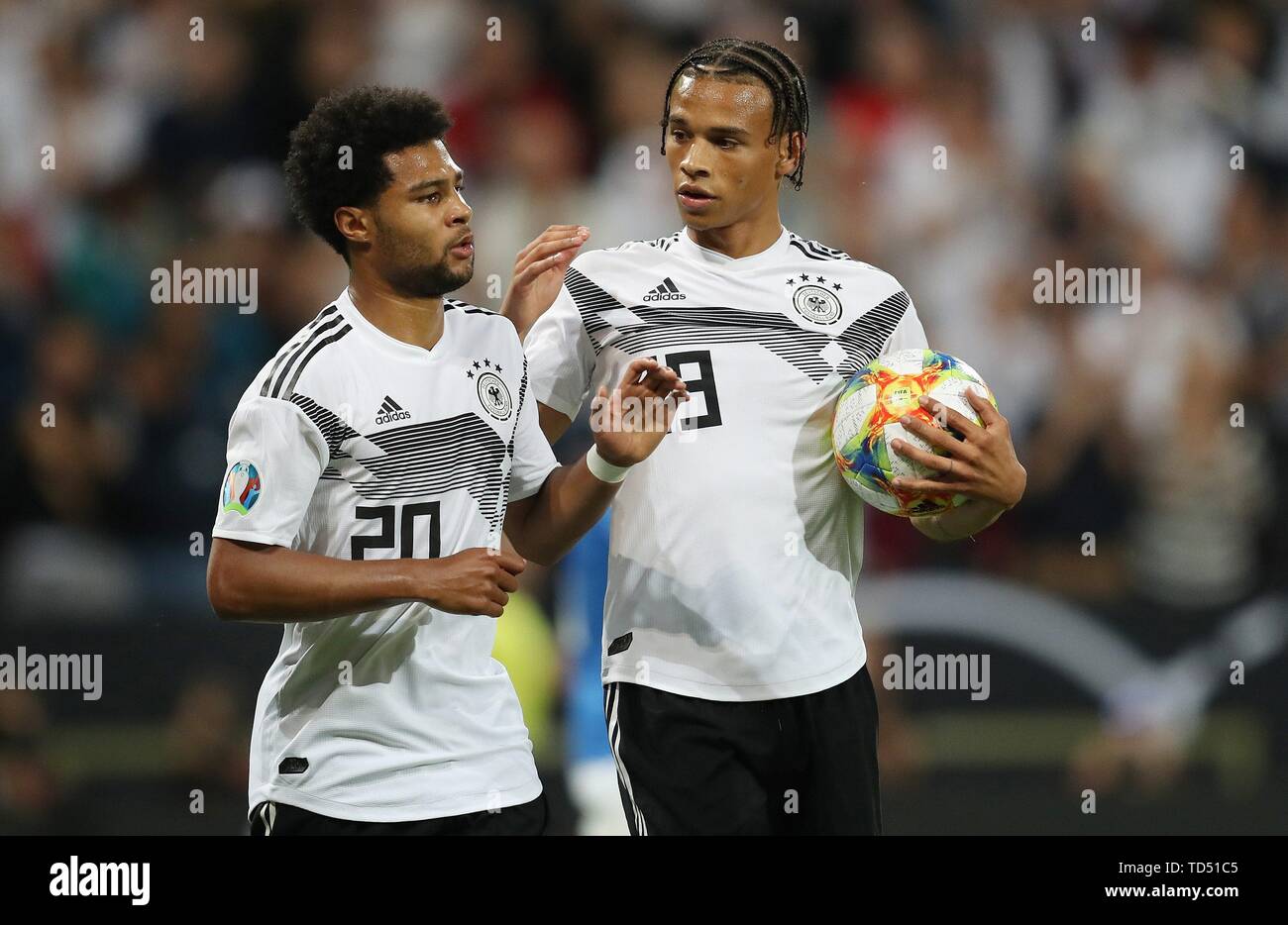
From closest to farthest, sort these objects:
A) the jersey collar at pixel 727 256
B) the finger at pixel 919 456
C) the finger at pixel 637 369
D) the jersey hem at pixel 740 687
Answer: the finger at pixel 637 369
the finger at pixel 919 456
the jersey hem at pixel 740 687
the jersey collar at pixel 727 256

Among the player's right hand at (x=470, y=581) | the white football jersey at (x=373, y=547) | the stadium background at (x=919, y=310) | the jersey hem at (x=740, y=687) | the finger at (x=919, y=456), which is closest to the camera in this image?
the player's right hand at (x=470, y=581)

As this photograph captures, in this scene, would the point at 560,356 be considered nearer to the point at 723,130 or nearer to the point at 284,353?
the point at 723,130

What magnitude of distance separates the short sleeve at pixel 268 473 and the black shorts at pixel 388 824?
20.5 inches

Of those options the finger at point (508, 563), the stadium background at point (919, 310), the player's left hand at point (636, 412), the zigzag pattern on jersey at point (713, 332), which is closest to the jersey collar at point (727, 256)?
the zigzag pattern on jersey at point (713, 332)

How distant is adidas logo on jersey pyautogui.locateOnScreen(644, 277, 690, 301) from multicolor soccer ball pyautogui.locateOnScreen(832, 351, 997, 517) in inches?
17.7

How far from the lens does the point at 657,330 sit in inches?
132

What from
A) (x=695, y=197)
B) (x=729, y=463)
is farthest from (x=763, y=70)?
(x=729, y=463)

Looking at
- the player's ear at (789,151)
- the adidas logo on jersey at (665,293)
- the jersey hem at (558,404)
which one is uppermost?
the player's ear at (789,151)

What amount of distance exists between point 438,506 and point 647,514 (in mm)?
573

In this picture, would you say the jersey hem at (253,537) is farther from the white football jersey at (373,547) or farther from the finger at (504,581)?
the finger at (504,581)

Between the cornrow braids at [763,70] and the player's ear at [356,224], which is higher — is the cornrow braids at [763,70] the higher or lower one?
the higher one

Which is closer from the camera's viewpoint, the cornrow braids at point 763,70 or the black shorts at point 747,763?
the black shorts at point 747,763

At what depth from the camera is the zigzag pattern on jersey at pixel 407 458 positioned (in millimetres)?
2820
